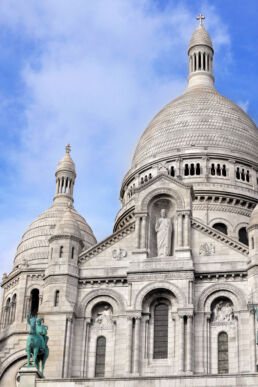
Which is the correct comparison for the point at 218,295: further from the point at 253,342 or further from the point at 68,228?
the point at 68,228

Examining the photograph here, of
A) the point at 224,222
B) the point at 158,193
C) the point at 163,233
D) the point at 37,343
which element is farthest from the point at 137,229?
the point at 224,222

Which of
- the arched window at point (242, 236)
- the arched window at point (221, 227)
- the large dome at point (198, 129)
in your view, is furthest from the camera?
the large dome at point (198, 129)

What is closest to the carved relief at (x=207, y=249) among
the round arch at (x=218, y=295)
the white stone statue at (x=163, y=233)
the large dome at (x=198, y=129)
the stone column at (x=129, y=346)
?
the white stone statue at (x=163, y=233)

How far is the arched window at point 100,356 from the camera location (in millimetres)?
47531

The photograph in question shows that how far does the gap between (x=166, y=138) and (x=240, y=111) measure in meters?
8.34

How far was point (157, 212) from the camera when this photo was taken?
52.5 m

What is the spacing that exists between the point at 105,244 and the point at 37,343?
1030cm

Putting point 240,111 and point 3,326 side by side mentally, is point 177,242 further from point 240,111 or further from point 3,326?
point 240,111

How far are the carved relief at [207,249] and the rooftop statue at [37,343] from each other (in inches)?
441

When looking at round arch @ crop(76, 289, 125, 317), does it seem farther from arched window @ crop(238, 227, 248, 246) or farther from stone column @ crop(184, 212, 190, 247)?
arched window @ crop(238, 227, 248, 246)

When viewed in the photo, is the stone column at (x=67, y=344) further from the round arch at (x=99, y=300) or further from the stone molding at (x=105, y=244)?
the stone molding at (x=105, y=244)

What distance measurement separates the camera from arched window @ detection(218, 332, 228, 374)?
152 feet

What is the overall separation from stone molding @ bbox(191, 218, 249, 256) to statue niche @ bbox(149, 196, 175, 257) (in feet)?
5.19

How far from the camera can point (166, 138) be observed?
6944 centimetres
